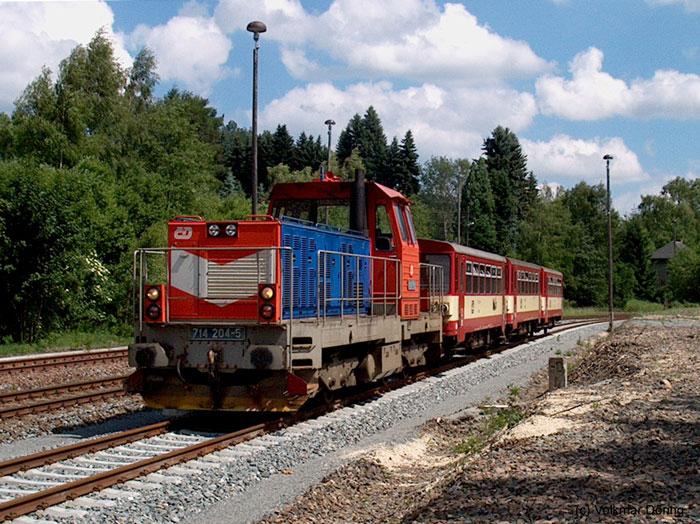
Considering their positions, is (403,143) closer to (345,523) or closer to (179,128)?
(179,128)

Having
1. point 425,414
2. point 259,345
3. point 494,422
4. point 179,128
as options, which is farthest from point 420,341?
point 179,128

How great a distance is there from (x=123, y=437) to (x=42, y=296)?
685 inches

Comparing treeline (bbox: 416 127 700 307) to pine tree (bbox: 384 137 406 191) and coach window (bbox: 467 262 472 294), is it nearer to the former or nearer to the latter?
pine tree (bbox: 384 137 406 191)

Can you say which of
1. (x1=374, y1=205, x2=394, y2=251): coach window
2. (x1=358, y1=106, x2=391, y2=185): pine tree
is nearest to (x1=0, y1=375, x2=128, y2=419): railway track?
(x1=374, y1=205, x2=394, y2=251): coach window

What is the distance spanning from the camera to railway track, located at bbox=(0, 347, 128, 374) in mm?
17766

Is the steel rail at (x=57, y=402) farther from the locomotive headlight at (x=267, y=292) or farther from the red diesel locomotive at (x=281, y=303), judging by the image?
the locomotive headlight at (x=267, y=292)

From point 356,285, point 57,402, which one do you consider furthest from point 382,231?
point 57,402

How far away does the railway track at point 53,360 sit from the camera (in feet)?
58.3

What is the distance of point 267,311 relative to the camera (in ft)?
35.4

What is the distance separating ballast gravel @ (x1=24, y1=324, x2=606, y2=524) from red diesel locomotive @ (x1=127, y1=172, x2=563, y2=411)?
639 millimetres

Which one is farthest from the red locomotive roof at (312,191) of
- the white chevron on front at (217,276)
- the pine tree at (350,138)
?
the pine tree at (350,138)

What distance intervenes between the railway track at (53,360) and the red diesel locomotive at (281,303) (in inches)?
248

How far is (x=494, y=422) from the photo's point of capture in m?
11.8

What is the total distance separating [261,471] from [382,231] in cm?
714
